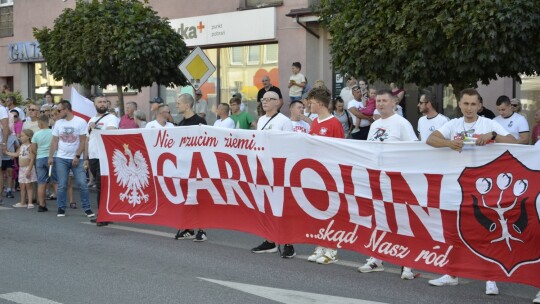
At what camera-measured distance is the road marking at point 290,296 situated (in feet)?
23.0

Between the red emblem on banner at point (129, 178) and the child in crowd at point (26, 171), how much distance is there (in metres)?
3.22

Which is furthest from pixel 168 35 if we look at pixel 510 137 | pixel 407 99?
pixel 510 137

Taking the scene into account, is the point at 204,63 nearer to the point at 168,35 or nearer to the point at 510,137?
the point at 168,35

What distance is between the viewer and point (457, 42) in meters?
12.1

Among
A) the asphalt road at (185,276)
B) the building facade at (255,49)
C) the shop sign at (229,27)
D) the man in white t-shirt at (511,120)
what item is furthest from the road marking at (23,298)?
the shop sign at (229,27)

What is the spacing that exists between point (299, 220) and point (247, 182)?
95cm

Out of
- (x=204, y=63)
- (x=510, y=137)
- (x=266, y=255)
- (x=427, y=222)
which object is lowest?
(x=266, y=255)

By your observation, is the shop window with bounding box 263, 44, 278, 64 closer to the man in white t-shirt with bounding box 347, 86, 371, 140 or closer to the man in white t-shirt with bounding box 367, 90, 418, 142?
the man in white t-shirt with bounding box 347, 86, 371, 140

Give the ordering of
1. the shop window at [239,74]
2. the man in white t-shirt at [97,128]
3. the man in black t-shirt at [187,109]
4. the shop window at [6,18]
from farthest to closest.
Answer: the shop window at [6,18] → the shop window at [239,74] → the man in white t-shirt at [97,128] → the man in black t-shirt at [187,109]

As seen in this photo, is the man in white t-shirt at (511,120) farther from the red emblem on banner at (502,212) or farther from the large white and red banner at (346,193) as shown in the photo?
the red emblem on banner at (502,212)

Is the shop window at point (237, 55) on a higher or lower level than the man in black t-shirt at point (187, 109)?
higher

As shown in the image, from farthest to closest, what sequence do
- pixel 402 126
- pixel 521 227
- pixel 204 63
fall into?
pixel 204 63 → pixel 402 126 → pixel 521 227

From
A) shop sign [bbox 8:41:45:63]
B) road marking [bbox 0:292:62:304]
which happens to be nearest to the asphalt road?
road marking [bbox 0:292:62:304]

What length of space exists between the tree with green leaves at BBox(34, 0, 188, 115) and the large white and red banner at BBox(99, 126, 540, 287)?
620cm
